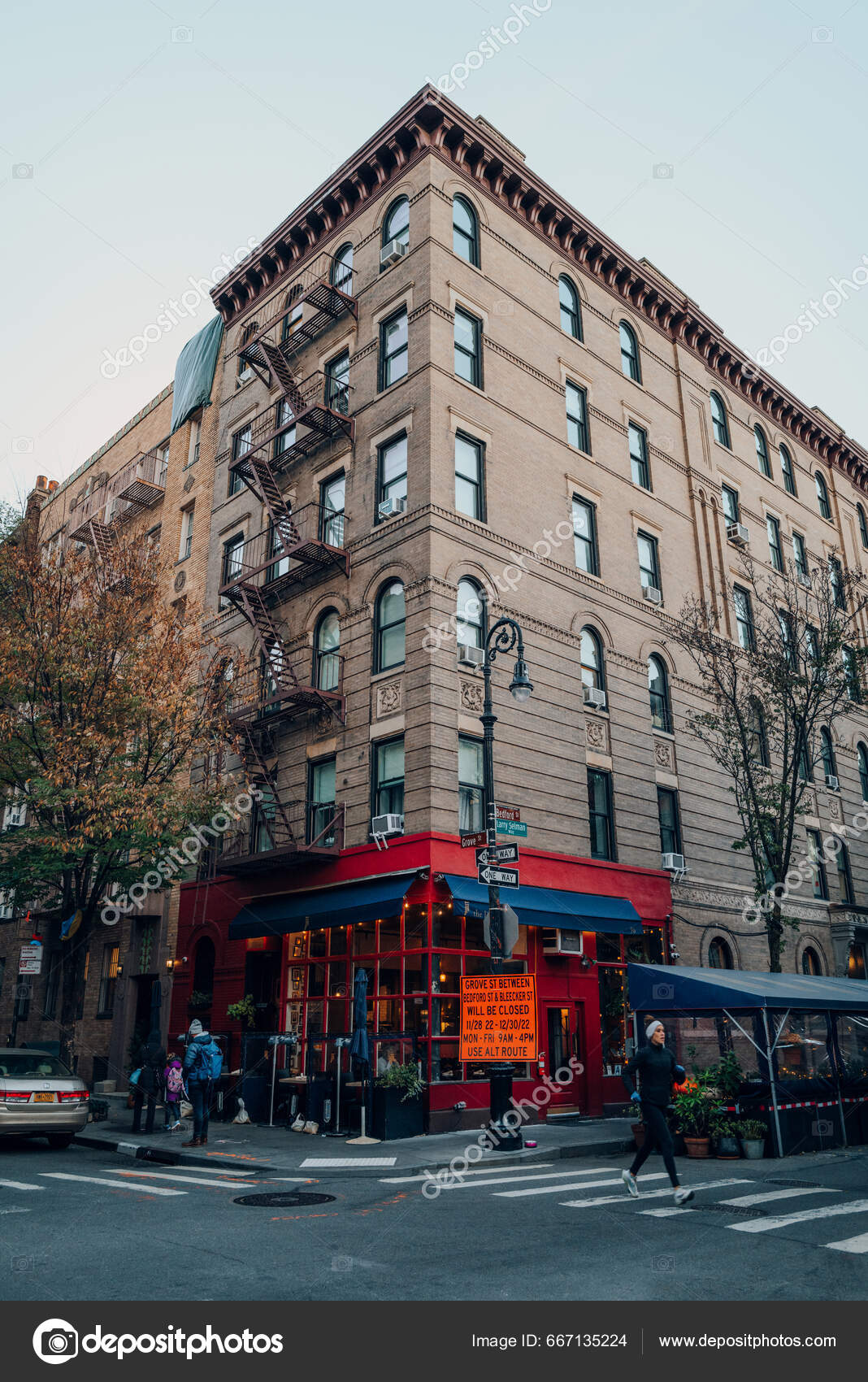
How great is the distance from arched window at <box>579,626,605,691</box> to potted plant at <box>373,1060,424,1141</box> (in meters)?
10.9

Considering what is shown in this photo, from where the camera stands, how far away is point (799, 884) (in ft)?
101

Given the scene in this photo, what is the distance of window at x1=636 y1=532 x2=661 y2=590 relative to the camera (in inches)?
1115

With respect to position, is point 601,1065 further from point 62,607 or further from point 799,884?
point 62,607

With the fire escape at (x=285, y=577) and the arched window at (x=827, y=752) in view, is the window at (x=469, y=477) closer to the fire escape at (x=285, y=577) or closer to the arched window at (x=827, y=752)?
the fire escape at (x=285, y=577)

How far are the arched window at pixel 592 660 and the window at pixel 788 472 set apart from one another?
15603 mm

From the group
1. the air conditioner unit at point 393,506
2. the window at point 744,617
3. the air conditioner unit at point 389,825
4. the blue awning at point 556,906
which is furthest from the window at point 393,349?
the window at point 744,617

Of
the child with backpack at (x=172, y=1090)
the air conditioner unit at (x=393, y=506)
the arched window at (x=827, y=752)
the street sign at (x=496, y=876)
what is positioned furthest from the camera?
the arched window at (x=827, y=752)

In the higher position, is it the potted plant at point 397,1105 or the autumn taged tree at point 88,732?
the autumn taged tree at point 88,732

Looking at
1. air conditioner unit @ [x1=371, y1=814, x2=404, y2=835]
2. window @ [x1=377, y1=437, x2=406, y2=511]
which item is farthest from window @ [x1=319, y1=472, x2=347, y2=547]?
air conditioner unit @ [x1=371, y1=814, x2=404, y2=835]

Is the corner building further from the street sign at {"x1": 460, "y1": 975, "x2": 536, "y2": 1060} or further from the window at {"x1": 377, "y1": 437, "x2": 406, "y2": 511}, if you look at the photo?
the street sign at {"x1": 460, "y1": 975, "x2": 536, "y2": 1060}

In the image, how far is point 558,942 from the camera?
21.5m

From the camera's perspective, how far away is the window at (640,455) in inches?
1158

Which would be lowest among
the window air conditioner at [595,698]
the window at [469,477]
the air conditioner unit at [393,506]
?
the window air conditioner at [595,698]

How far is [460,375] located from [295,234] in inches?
349
